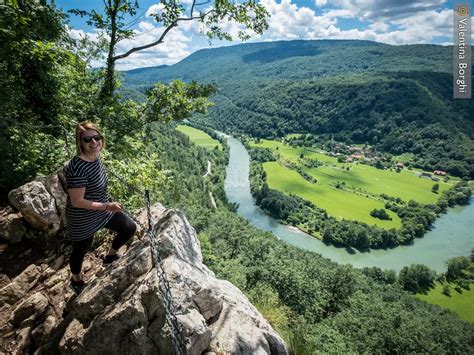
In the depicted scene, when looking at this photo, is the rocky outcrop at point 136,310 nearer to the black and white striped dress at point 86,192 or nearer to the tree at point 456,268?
the black and white striped dress at point 86,192

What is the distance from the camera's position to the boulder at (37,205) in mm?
5031

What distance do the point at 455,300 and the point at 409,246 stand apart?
14.9m

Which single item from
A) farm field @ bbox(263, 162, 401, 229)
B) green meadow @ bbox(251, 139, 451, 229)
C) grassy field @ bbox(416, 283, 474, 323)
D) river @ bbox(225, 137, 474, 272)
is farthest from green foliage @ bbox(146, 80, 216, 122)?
green meadow @ bbox(251, 139, 451, 229)

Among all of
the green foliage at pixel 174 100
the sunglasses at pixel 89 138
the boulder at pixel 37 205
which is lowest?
the boulder at pixel 37 205

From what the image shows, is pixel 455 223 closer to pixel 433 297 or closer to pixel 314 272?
pixel 433 297

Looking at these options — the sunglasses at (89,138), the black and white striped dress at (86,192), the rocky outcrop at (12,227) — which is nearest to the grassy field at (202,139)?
the rocky outcrop at (12,227)

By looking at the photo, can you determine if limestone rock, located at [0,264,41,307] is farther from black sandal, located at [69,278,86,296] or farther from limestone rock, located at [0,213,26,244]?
black sandal, located at [69,278,86,296]

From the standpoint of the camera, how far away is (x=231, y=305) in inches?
184

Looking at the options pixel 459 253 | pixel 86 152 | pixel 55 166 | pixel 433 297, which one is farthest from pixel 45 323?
pixel 459 253

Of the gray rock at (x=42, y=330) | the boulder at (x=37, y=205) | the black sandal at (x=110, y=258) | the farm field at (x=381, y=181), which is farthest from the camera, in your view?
the farm field at (x=381, y=181)

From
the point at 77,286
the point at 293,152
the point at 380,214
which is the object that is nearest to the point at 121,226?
the point at 77,286

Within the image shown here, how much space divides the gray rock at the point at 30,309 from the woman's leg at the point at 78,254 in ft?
1.74

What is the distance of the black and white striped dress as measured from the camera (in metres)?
3.60

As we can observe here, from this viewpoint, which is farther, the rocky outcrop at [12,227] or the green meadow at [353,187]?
the green meadow at [353,187]
